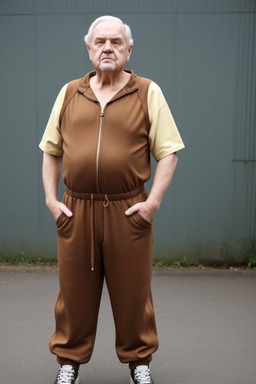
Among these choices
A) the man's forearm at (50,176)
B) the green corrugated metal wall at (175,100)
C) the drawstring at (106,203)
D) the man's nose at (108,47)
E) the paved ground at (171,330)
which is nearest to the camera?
the man's nose at (108,47)

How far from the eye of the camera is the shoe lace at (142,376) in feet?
9.15

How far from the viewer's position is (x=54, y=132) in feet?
8.91

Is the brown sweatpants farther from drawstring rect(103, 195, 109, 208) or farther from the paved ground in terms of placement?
the paved ground

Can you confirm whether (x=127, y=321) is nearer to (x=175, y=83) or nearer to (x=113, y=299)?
(x=113, y=299)

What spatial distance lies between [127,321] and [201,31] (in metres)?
3.13

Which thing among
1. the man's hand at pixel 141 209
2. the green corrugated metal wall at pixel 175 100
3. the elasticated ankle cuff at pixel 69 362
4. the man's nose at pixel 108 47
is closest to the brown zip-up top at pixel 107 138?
the man's hand at pixel 141 209

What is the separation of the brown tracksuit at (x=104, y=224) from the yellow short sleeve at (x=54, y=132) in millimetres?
43

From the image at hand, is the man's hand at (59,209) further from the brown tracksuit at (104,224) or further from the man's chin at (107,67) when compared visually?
the man's chin at (107,67)

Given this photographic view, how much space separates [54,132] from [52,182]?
11.0 inches

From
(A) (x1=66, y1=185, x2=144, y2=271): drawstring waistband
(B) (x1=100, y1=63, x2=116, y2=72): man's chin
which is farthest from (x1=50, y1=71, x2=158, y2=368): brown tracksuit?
(B) (x1=100, y1=63, x2=116, y2=72): man's chin

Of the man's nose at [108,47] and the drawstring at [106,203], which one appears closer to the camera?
the man's nose at [108,47]

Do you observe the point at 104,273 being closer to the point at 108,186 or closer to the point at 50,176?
the point at 108,186

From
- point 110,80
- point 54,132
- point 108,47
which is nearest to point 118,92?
point 110,80

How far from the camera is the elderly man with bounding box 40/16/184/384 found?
8.30 ft
